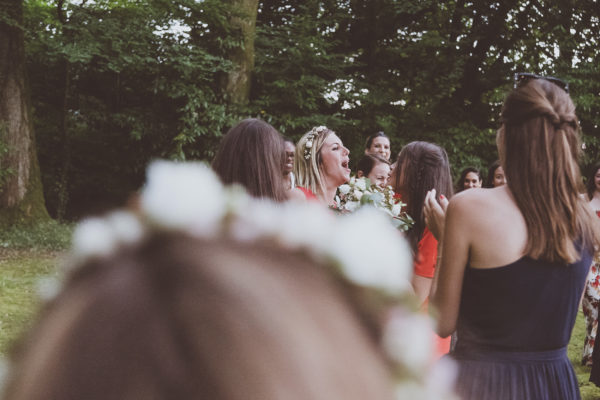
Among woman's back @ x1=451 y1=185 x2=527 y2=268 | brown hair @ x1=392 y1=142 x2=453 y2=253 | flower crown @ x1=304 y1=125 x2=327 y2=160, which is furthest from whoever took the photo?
flower crown @ x1=304 y1=125 x2=327 y2=160

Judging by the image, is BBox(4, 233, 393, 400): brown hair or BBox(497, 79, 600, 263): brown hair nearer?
BBox(4, 233, 393, 400): brown hair

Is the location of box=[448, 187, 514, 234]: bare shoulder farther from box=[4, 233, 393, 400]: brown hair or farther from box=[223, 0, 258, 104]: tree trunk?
box=[223, 0, 258, 104]: tree trunk

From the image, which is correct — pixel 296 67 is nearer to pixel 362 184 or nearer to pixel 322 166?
pixel 322 166

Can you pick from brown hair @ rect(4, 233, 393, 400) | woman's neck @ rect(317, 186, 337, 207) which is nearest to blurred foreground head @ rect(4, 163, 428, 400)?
brown hair @ rect(4, 233, 393, 400)

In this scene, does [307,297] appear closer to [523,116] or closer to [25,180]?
[523,116]

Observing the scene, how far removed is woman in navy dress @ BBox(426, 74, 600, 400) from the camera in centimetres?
193

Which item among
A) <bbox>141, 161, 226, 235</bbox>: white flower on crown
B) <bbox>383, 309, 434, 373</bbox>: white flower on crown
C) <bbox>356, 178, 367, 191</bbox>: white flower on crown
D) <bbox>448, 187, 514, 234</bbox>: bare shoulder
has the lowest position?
<bbox>356, 178, 367, 191</bbox>: white flower on crown

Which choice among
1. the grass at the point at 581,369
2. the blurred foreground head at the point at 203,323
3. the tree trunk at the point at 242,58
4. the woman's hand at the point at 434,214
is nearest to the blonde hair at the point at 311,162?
the woman's hand at the point at 434,214

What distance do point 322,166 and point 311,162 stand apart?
84 millimetres

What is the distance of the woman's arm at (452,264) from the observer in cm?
196

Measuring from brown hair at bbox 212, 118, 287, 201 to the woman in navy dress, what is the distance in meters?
0.86

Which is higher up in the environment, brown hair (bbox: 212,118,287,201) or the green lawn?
brown hair (bbox: 212,118,287,201)

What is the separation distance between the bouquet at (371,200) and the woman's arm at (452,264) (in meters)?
1.06

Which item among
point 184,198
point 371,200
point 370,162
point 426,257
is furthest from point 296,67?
point 184,198
